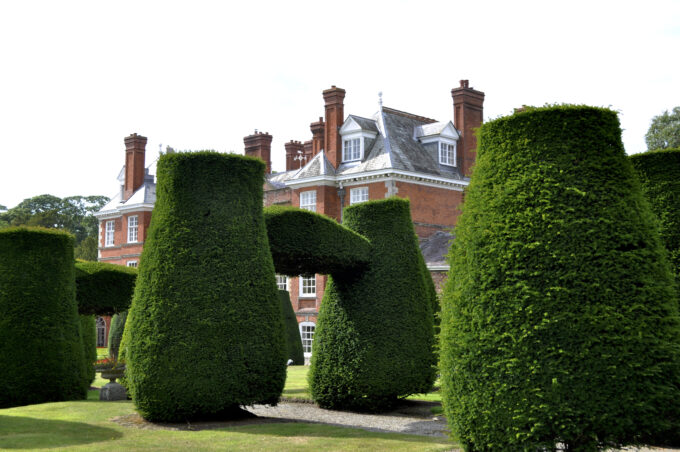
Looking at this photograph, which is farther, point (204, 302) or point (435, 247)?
point (435, 247)

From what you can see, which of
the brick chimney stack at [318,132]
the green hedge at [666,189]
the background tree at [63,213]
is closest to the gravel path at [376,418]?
the green hedge at [666,189]

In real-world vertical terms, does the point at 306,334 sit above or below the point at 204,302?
below

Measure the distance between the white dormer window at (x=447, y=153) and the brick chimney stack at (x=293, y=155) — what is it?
1178 cm

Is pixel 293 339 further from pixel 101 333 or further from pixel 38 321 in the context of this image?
pixel 101 333

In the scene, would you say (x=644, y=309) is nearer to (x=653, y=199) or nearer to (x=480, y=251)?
(x=480, y=251)

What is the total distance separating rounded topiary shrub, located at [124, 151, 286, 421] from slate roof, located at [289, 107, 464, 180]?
1891 centimetres

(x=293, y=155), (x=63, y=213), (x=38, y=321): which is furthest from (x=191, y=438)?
(x=63, y=213)

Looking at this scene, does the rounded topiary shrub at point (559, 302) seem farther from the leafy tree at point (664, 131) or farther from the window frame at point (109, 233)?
the window frame at point (109, 233)

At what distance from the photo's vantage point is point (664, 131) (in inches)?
1528

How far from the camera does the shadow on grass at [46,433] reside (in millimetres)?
9414

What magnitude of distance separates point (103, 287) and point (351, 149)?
17.4 metres

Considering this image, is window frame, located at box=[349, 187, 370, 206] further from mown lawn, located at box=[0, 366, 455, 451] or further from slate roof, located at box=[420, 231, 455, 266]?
mown lawn, located at box=[0, 366, 455, 451]

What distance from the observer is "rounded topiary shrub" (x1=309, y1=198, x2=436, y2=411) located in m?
13.0

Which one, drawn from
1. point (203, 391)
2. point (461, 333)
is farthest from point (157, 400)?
point (461, 333)
